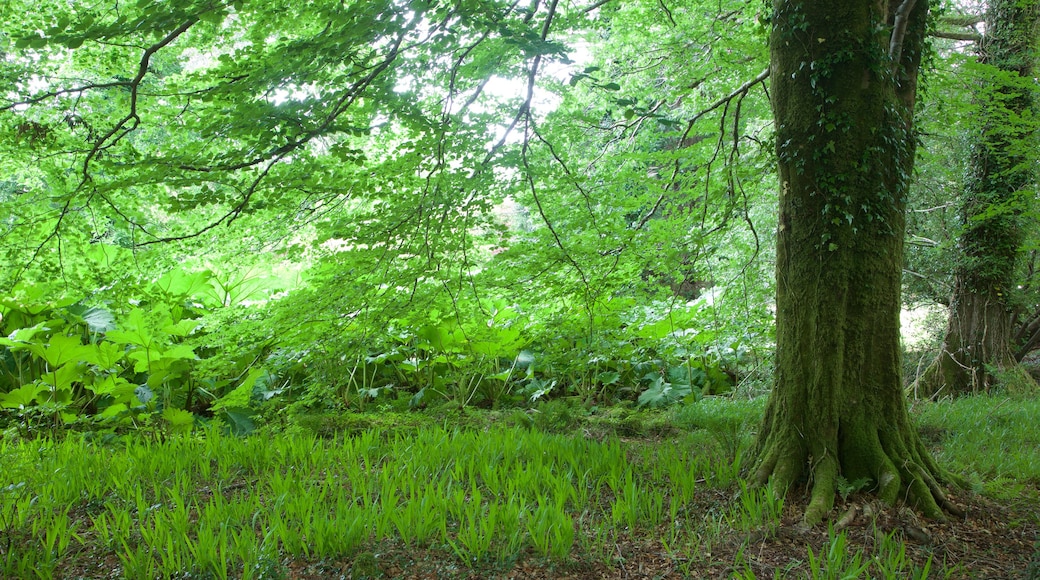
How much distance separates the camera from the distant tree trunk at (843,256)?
3.54 metres

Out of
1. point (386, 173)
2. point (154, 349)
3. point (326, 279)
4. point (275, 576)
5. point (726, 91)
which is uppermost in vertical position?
point (726, 91)

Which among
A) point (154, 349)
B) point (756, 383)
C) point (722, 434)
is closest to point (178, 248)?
point (154, 349)

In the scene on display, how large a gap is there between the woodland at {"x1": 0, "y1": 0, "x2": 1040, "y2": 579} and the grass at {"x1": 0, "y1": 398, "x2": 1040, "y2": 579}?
0.08 feet

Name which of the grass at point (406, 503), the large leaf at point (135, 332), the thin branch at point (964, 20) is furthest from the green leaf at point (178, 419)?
the thin branch at point (964, 20)

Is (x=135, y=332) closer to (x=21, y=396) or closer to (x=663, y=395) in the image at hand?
(x=21, y=396)

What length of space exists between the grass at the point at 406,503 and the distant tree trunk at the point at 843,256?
54cm

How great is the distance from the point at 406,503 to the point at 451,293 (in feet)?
4.96

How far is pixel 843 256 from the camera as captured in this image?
3559 mm

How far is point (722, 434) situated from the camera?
174 inches

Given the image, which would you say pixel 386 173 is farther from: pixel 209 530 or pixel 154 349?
pixel 154 349

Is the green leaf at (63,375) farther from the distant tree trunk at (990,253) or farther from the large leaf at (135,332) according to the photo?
the distant tree trunk at (990,253)

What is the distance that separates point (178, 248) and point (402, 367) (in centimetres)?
314

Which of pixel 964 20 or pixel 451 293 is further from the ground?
pixel 964 20

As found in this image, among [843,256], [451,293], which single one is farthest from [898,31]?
[451,293]
